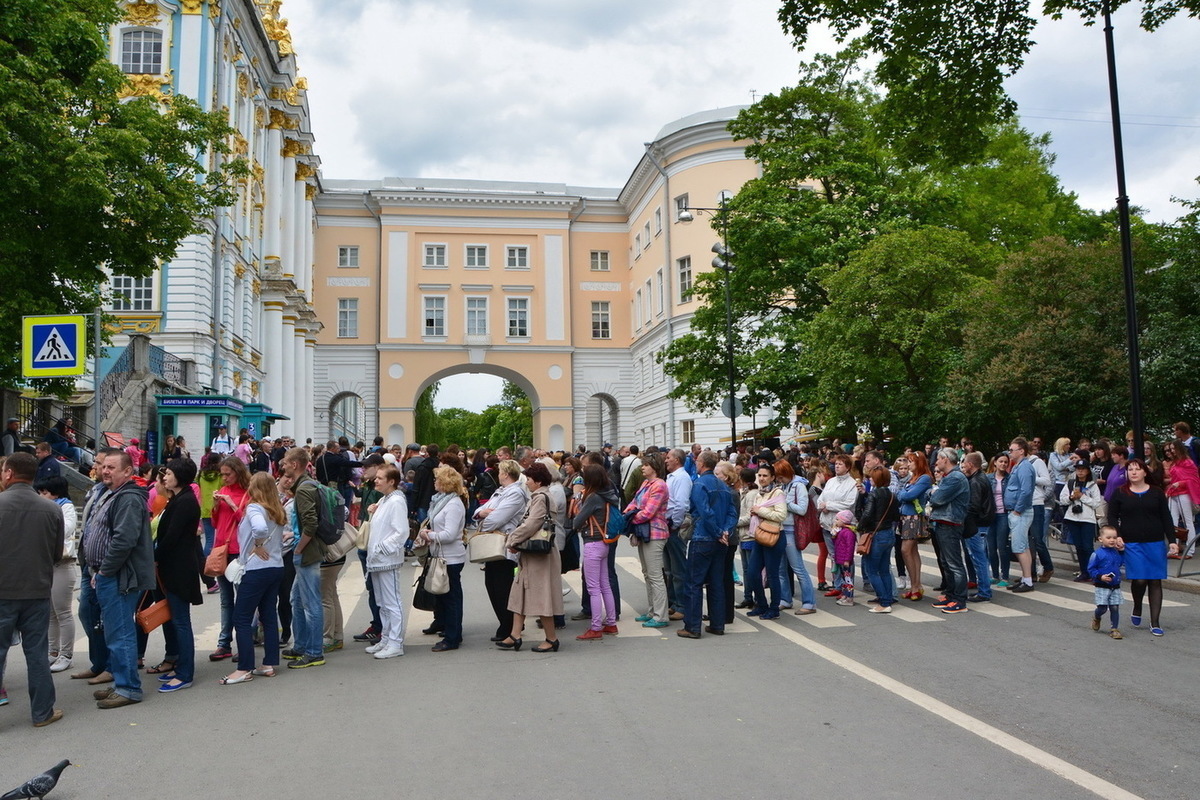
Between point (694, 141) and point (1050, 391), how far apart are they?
32155 millimetres

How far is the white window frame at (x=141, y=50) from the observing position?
33844 millimetres

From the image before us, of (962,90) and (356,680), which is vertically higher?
(962,90)

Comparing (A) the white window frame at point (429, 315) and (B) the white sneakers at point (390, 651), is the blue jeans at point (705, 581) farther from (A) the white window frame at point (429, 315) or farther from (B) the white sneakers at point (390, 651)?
(A) the white window frame at point (429, 315)

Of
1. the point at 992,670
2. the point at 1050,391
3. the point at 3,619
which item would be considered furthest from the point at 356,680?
the point at 1050,391

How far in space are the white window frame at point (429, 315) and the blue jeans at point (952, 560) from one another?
168ft

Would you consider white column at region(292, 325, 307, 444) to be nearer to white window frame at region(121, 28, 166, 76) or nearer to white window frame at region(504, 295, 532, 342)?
white window frame at region(504, 295, 532, 342)

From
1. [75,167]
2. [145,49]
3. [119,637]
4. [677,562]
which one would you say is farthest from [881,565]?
[145,49]

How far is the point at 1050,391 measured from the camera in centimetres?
1984

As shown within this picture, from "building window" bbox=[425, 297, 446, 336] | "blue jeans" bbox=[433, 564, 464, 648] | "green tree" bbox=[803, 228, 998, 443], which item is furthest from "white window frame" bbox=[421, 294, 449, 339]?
"blue jeans" bbox=[433, 564, 464, 648]

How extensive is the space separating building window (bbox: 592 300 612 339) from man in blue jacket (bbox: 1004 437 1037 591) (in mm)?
50118

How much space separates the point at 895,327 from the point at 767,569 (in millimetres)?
14577

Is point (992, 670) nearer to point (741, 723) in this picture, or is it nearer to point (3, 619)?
point (741, 723)

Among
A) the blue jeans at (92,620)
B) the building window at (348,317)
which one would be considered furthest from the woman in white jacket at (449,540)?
the building window at (348,317)

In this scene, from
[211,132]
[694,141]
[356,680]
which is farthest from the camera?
[694,141]
